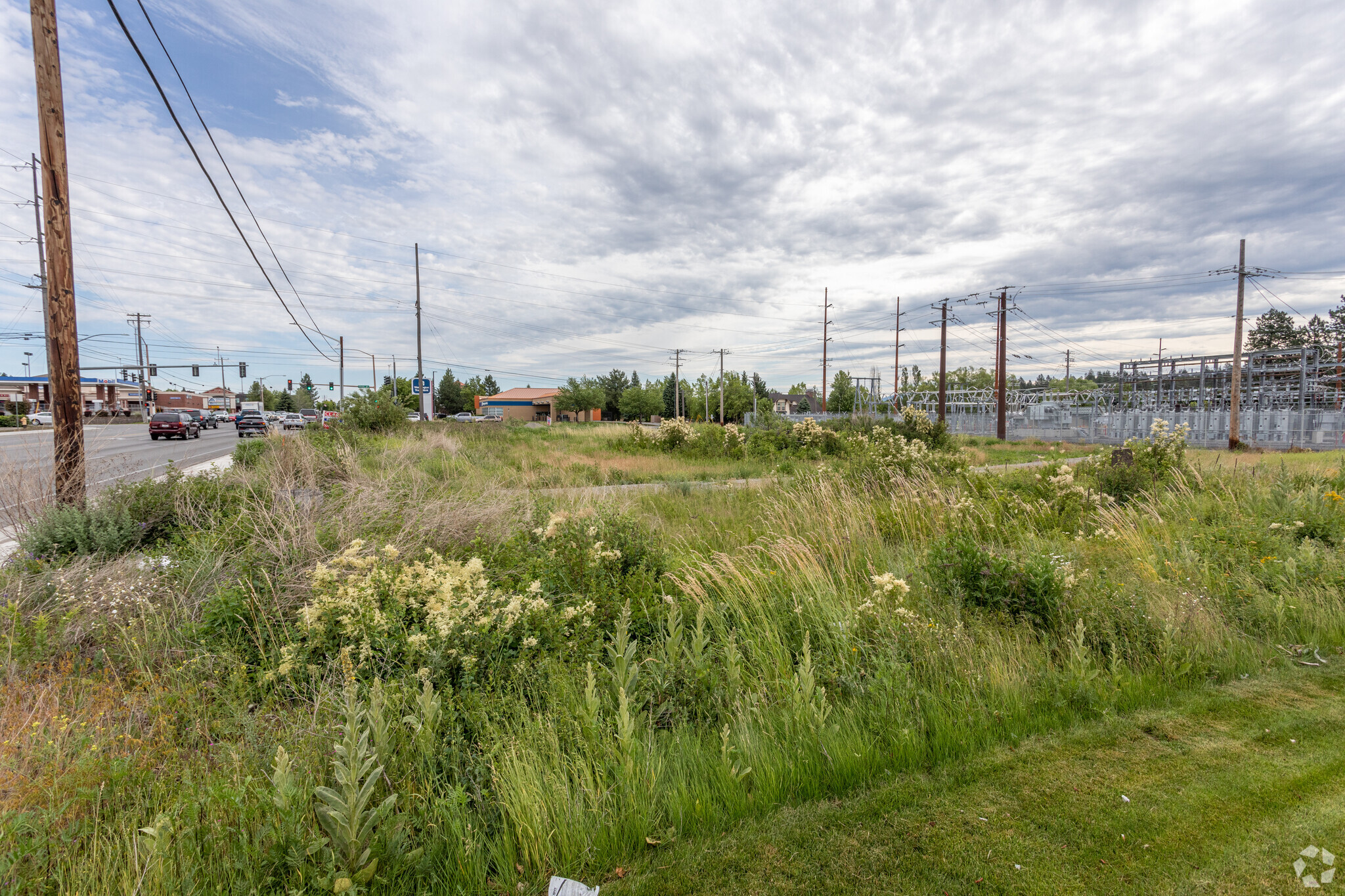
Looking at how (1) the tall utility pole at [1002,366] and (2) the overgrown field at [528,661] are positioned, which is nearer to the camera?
(2) the overgrown field at [528,661]

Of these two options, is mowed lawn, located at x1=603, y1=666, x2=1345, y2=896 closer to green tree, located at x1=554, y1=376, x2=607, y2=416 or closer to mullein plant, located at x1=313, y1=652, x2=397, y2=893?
mullein plant, located at x1=313, y1=652, x2=397, y2=893

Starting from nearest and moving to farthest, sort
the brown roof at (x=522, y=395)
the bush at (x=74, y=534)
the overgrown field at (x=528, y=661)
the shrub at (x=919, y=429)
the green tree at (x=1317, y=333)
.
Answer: the overgrown field at (x=528, y=661), the bush at (x=74, y=534), the shrub at (x=919, y=429), the green tree at (x=1317, y=333), the brown roof at (x=522, y=395)

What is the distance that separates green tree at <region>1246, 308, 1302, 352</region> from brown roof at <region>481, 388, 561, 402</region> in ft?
308

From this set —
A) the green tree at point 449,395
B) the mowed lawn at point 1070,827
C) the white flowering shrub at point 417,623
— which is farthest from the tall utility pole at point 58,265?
the green tree at point 449,395

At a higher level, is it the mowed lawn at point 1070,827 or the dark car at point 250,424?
the dark car at point 250,424

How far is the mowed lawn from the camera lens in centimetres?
215

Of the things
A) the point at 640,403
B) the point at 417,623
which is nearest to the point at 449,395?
the point at 640,403

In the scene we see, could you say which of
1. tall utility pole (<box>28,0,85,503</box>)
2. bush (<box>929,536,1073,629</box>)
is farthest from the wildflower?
tall utility pole (<box>28,0,85,503</box>)

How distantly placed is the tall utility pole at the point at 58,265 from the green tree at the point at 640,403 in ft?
279

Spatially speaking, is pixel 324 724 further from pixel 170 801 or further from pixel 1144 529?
pixel 1144 529

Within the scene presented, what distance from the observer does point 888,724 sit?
3.08 meters

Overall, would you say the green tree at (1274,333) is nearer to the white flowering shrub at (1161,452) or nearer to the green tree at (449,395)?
the white flowering shrub at (1161,452)

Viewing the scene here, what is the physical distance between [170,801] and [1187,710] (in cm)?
535

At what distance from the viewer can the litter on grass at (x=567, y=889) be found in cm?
206
